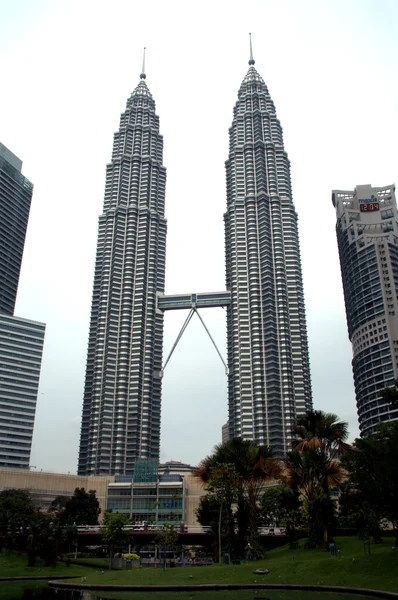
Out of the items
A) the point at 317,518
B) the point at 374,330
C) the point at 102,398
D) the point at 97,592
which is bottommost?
the point at 97,592

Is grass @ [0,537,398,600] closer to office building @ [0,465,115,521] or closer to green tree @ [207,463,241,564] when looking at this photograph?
green tree @ [207,463,241,564]

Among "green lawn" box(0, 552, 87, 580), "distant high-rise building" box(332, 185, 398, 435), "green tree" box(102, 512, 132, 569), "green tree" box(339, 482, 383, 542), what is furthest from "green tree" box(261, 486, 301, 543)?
"distant high-rise building" box(332, 185, 398, 435)

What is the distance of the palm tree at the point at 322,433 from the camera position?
49.4m

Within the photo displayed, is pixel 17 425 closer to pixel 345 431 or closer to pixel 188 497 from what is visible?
pixel 188 497

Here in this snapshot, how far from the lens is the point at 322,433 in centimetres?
5025

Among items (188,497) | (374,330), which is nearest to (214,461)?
(188,497)

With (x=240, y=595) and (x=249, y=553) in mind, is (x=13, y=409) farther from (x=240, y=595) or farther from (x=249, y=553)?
(x=240, y=595)

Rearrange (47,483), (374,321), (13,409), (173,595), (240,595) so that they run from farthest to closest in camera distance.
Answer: (13,409) → (374,321) → (47,483) → (173,595) → (240,595)

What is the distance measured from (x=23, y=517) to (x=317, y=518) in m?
42.8

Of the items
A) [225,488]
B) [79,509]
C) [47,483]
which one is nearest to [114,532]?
[225,488]

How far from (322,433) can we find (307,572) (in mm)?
13924

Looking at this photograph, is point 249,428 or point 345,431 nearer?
point 345,431

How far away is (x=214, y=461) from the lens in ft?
178

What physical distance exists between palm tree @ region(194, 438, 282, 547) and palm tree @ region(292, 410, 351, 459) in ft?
11.3
